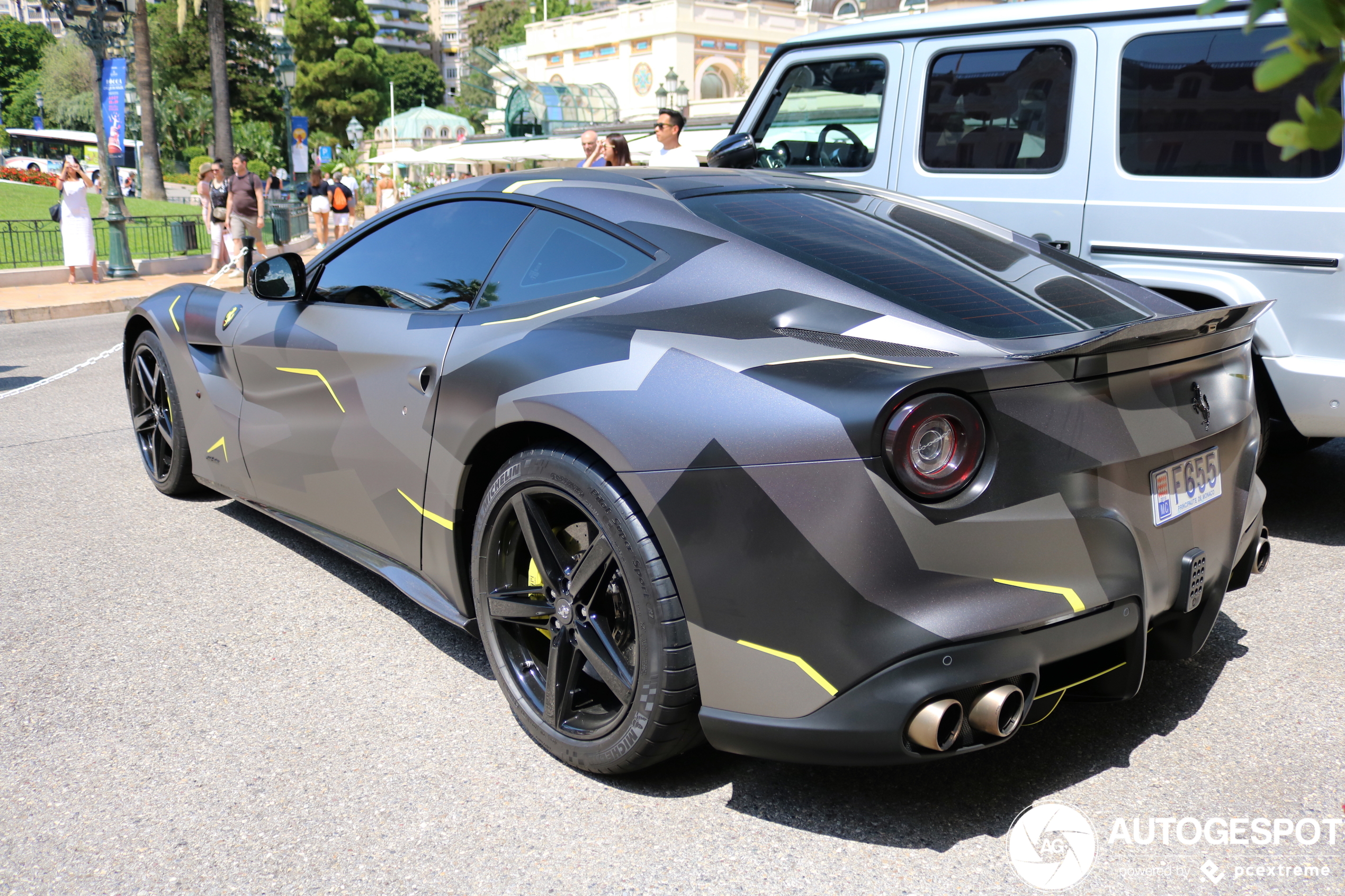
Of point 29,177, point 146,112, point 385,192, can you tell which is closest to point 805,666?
point 385,192

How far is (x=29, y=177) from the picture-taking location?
164 feet

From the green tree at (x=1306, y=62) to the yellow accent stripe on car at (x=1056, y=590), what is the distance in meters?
1.13

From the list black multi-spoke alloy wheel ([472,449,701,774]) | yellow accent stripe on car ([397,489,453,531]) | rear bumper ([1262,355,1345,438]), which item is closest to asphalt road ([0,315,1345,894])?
black multi-spoke alloy wheel ([472,449,701,774])

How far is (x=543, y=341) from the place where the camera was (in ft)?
9.04

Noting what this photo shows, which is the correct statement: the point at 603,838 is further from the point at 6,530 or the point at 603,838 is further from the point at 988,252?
the point at 6,530

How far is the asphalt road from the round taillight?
84cm

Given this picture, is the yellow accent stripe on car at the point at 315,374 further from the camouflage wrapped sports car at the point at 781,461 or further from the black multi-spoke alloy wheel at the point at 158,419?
the black multi-spoke alloy wheel at the point at 158,419

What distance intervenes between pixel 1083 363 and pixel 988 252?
865mm

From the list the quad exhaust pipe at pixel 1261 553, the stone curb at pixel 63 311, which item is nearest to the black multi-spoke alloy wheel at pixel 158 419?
the quad exhaust pipe at pixel 1261 553

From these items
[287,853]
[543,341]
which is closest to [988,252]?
[543,341]

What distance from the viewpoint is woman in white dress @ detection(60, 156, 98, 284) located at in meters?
15.4

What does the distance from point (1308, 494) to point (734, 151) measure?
317 centimetres

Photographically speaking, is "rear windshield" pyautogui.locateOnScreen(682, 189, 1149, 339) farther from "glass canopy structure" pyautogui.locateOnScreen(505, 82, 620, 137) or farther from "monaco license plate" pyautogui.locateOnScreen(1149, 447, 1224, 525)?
"glass canopy structure" pyautogui.locateOnScreen(505, 82, 620, 137)

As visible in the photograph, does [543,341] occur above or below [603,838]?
above
